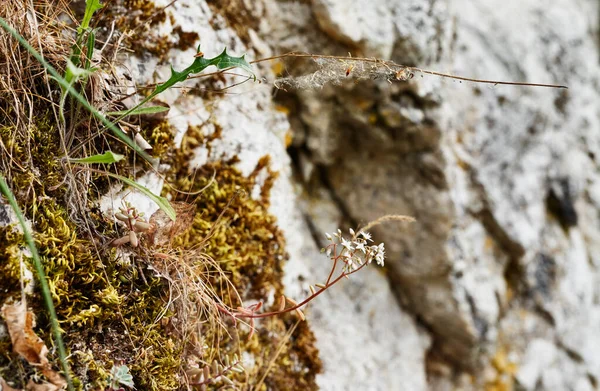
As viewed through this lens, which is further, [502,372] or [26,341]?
[502,372]

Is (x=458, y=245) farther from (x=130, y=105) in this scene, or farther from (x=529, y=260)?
(x=130, y=105)

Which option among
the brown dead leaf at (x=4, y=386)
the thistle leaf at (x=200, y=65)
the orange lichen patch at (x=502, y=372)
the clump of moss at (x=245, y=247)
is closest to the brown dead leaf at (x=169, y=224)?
the clump of moss at (x=245, y=247)

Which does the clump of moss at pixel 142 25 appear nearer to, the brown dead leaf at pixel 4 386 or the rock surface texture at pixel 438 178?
the rock surface texture at pixel 438 178

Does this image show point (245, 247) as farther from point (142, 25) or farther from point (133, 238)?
point (142, 25)

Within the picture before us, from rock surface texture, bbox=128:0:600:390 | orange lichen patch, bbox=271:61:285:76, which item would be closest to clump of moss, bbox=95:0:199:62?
rock surface texture, bbox=128:0:600:390

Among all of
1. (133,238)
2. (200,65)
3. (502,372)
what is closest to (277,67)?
(200,65)

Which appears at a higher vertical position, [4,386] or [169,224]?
[169,224]
